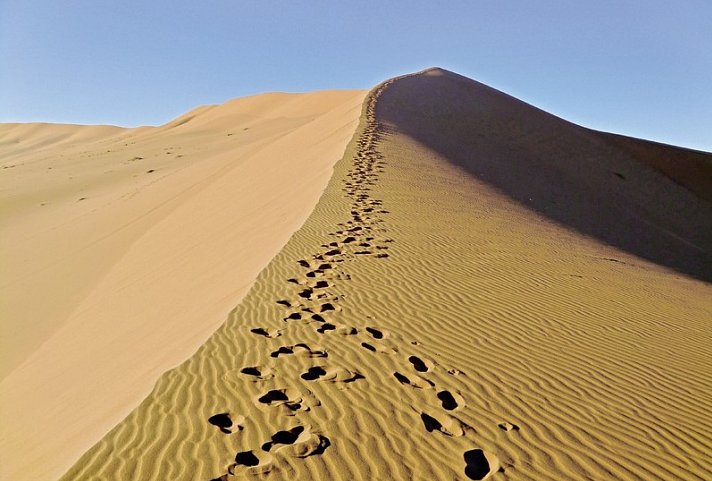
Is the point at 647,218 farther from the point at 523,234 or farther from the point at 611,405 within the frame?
the point at 611,405

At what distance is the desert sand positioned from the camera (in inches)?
149

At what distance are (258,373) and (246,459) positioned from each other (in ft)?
4.17

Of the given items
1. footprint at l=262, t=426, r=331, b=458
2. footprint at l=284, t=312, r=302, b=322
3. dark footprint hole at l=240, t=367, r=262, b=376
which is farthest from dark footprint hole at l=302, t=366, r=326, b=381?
footprint at l=284, t=312, r=302, b=322

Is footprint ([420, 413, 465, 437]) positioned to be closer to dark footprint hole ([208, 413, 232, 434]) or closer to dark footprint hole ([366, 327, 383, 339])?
dark footprint hole ([208, 413, 232, 434])

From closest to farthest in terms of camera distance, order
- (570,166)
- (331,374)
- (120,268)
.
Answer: (331,374)
(120,268)
(570,166)

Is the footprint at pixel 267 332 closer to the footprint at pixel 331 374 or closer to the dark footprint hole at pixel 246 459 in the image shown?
the footprint at pixel 331 374

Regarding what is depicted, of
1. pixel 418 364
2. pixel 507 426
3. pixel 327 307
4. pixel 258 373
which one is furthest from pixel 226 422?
pixel 327 307

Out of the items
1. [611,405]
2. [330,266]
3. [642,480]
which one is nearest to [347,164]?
[330,266]

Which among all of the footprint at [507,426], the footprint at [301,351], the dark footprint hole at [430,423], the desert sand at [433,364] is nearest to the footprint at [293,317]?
the desert sand at [433,364]

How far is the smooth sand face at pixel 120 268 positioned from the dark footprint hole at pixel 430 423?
7.44ft

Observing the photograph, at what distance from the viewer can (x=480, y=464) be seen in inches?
146

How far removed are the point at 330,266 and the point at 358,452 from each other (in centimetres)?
436

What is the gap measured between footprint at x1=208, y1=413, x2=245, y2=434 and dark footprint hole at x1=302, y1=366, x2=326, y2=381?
0.75 m

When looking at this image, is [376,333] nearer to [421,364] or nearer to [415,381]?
[421,364]
